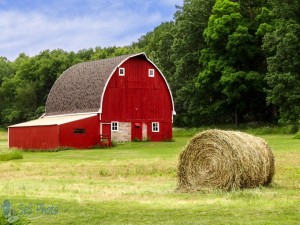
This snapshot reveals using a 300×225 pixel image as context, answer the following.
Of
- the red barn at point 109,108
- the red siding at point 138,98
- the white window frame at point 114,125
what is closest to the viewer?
the red barn at point 109,108

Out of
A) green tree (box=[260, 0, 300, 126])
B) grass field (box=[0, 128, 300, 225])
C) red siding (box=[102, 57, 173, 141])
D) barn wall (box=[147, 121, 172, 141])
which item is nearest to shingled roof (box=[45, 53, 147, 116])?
red siding (box=[102, 57, 173, 141])

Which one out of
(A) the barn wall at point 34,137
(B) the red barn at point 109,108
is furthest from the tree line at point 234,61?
(A) the barn wall at point 34,137

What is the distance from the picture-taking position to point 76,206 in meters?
12.7

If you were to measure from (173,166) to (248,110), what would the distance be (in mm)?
43860

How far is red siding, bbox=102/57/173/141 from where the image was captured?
51625 millimetres

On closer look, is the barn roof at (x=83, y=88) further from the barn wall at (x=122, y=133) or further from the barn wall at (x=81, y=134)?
the barn wall at (x=122, y=133)

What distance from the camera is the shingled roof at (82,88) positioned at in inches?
2024

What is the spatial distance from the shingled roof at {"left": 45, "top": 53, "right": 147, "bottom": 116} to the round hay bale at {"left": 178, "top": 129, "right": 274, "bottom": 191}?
33542mm

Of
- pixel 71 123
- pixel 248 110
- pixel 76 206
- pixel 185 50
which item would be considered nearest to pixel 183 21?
pixel 185 50

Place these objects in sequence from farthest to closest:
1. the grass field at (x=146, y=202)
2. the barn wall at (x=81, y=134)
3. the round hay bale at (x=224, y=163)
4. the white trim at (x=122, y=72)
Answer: the white trim at (x=122, y=72) < the barn wall at (x=81, y=134) < the round hay bale at (x=224, y=163) < the grass field at (x=146, y=202)

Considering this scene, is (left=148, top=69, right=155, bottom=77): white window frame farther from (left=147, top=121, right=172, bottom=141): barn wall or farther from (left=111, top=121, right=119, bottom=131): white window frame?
(left=111, top=121, right=119, bottom=131): white window frame

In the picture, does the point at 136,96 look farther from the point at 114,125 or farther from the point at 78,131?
the point at 78,131

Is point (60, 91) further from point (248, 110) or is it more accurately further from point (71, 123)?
point (248, 110)

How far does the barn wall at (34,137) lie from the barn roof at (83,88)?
4.93m
